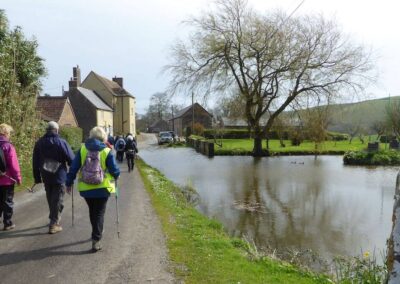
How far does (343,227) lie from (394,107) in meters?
36.1

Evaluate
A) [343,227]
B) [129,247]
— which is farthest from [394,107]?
[129,247]

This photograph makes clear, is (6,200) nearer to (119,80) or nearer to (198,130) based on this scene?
(198,130)

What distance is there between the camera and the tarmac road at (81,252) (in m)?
5.81

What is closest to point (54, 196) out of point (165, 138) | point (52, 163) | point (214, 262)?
point (52, 163)

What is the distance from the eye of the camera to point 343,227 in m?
12.3

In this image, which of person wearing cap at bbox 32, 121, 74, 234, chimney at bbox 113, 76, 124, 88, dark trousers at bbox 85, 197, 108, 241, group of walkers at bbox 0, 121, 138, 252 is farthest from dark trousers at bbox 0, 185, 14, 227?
chimney at bbox 113, 76, 124, 88

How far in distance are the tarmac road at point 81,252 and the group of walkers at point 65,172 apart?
360mm

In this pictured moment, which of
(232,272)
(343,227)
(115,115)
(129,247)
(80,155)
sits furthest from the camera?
(115,115)

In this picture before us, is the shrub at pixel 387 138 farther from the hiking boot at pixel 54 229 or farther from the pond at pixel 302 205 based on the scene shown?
the hiking boot at pixel 54 229

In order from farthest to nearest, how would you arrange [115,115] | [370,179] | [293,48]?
[115,115] → [293,48] → [370,179]

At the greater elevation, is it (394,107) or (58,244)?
(394,107)

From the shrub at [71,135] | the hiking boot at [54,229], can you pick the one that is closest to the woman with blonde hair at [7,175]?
the hiking boot at [54,229]

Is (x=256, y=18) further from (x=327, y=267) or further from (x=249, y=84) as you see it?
(x=327, y=267)

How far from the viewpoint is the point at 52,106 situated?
44.5m
